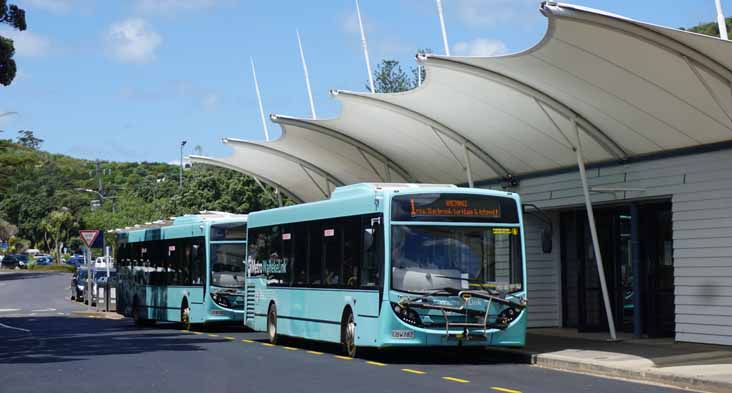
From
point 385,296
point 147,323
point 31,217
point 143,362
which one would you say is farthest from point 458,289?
point 31,217

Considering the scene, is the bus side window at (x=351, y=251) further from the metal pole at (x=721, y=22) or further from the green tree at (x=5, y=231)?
the green tree at (x=5, y=231)

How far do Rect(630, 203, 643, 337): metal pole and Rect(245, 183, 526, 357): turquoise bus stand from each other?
4.17 metres

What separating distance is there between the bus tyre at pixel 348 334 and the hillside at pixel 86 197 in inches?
1459

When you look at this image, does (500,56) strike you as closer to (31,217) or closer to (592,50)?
(592,50)

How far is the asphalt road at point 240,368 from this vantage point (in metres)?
14.7

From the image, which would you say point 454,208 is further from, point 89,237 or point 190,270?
point 89,237

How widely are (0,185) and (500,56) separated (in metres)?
40.4

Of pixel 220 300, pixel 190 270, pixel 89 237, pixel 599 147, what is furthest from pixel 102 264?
pixel 599 147

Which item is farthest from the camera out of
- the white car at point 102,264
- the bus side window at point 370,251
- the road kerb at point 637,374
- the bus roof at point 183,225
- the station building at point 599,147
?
the white car at point 102,264

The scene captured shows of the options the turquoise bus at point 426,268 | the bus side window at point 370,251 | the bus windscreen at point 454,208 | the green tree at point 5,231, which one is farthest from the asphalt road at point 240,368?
the green tree at point 5,231

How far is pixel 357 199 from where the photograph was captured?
20.0 meters

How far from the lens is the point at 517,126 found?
24172mm

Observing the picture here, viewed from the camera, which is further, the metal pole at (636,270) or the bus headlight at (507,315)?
the metal pole at (636,270)

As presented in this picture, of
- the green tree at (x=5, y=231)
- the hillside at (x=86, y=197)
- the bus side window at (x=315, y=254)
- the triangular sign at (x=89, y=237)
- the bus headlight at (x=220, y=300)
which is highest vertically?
the hillside at (x=86, y=197)
